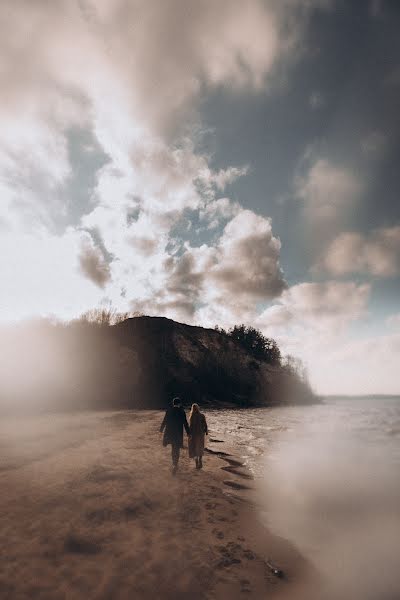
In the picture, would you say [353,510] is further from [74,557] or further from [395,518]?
[74,557]

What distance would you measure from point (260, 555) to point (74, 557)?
266 cm

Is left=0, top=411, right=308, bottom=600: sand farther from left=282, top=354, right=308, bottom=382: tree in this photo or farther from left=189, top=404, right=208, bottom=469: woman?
left=282, top=354, right=308, bottom=382: tree

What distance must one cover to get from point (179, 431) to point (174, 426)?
0.67ft

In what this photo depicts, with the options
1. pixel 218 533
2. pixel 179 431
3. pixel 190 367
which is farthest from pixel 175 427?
pixel 190 367

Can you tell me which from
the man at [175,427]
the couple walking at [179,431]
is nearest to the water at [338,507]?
the couple walking at [179,431]

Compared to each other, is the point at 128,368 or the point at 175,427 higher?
the point at 128,368

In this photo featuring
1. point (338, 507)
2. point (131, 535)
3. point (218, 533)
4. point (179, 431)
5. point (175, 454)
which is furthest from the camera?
point (179, 431)

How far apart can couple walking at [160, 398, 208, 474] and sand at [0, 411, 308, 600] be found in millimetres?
469

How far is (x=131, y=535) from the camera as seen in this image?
438cm

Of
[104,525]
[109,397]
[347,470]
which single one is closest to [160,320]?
[109,397]

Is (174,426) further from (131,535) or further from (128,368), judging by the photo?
(128,368)

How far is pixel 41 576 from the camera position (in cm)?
336

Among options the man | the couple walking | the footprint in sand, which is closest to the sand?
the footprint in sand

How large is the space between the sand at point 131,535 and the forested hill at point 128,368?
723 inches
